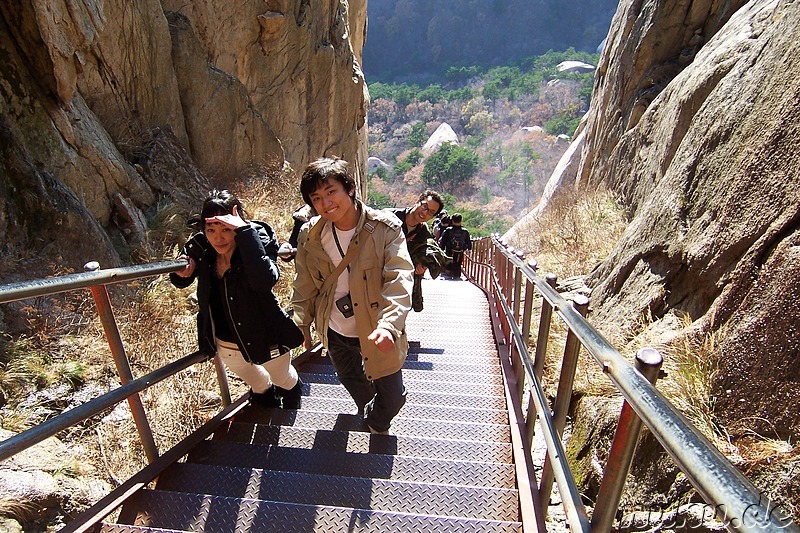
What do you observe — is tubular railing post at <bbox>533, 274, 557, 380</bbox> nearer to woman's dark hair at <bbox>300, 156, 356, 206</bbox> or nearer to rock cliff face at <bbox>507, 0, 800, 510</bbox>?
rock cliff face at <bbox>507, 0, 800, 510</bbox>

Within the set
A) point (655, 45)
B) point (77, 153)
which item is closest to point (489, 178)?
point (655, 45)

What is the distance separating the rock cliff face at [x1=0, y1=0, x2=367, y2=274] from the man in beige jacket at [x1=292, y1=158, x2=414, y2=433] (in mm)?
3183

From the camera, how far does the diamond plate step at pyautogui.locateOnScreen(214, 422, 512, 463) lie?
2891 mm

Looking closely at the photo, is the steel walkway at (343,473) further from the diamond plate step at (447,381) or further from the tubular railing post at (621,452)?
the tubular railing post at (621,452)

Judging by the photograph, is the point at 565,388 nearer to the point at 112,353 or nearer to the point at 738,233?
the point at 738,233

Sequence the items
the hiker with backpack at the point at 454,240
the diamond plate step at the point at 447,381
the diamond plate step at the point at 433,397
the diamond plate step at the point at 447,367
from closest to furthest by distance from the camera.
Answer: the diamond plate step at the point at 433,397 → the diamond plate step at the point at 447,381 → the diamond plate step at the point at 447,367 → the hiker with backpack at the point at 454,240

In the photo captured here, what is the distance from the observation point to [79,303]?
4488 mm

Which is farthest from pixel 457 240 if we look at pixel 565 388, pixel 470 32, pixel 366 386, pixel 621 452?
pixel 470 32

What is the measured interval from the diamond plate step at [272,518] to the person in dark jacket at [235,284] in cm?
82

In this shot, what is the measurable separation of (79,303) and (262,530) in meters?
3.42

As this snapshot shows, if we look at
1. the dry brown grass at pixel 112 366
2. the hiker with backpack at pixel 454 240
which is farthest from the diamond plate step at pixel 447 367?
the hiker with backpack at pixel 454 240

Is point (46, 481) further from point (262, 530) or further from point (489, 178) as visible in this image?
point (489, 178)

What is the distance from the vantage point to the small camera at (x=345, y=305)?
105 inches

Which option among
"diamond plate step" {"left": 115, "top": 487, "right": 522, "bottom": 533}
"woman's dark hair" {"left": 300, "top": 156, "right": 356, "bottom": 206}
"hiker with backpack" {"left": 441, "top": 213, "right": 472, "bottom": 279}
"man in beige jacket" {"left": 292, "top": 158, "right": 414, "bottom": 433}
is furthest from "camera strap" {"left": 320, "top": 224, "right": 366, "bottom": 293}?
"hiker with backpack" {"left": 441, "top": 213, "right": 472, "bottom": 279}
